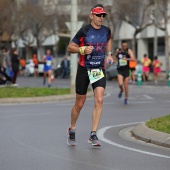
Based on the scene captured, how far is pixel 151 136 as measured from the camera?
1106 cm

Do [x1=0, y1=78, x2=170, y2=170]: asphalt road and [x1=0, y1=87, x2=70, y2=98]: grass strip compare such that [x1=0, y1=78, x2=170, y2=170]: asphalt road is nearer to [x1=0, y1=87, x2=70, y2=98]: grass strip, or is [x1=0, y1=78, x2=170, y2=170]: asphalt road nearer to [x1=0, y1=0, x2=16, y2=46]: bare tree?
[x1=0, y1=87, x2=70, y2=98]: grass strip

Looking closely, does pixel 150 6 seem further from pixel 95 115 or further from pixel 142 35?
pixel 95 115

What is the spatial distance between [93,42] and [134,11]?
43.0 meters

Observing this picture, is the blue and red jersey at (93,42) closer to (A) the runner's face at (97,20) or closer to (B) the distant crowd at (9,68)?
(A) the runner's face at (97,20)

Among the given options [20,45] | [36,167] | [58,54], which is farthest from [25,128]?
[20,45]

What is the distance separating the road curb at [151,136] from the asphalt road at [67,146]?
5.7 inches

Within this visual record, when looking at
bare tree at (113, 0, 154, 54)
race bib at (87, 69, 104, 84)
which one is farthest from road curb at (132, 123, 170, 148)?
bare tree at (113, 0, 154, 54)

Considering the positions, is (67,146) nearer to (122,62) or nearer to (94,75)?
(94,75)

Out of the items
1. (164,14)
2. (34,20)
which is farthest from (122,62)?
(34,20)

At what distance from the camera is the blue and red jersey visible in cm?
1038

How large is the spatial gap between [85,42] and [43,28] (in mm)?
58899

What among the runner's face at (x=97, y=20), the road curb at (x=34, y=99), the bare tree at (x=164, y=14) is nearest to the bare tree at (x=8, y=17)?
the bare tree at (x=164, y=14)

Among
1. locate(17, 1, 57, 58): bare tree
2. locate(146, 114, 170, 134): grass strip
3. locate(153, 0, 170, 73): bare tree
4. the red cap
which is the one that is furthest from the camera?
locate(17, 1, 57, 58): bare tree

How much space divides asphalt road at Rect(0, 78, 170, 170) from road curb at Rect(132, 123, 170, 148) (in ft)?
0.48
